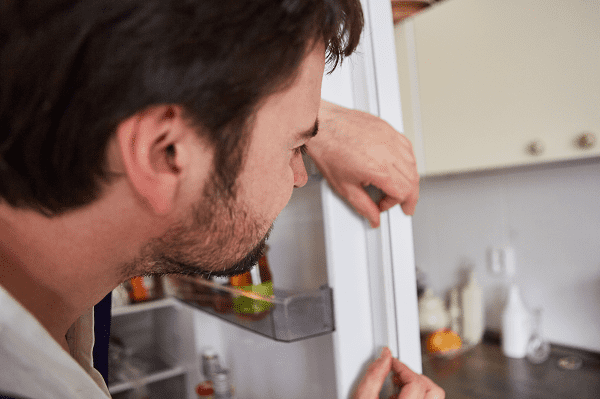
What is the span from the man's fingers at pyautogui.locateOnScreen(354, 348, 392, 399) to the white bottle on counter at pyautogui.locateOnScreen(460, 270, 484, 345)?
44.8 inches

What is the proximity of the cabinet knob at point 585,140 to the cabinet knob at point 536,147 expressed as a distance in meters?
0.09

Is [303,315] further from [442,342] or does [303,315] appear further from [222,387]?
[442,342]

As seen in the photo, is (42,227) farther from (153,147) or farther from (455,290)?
(455,290)

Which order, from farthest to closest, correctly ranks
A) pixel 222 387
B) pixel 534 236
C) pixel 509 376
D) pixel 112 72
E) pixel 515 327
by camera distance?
pixel 534 236 < pixel 515 327 < pixel 509 376 < pixel 222 387 < pixel 112 72

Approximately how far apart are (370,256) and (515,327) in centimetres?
106

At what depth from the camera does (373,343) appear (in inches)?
28.5

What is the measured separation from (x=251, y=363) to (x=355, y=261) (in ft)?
1.64

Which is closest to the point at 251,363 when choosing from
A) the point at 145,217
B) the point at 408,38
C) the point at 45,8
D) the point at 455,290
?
the point at 145,217

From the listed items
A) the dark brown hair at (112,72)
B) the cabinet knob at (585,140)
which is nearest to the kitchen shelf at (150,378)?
the dark brown hair at (112,72)

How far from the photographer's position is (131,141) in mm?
395

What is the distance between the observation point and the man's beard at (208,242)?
0.47 m

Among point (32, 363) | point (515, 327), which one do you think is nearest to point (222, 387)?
point (32, 363)

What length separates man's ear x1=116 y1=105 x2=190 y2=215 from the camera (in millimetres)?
390

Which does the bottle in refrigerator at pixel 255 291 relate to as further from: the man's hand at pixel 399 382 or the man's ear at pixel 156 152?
the man's ear at pixel 156 152
